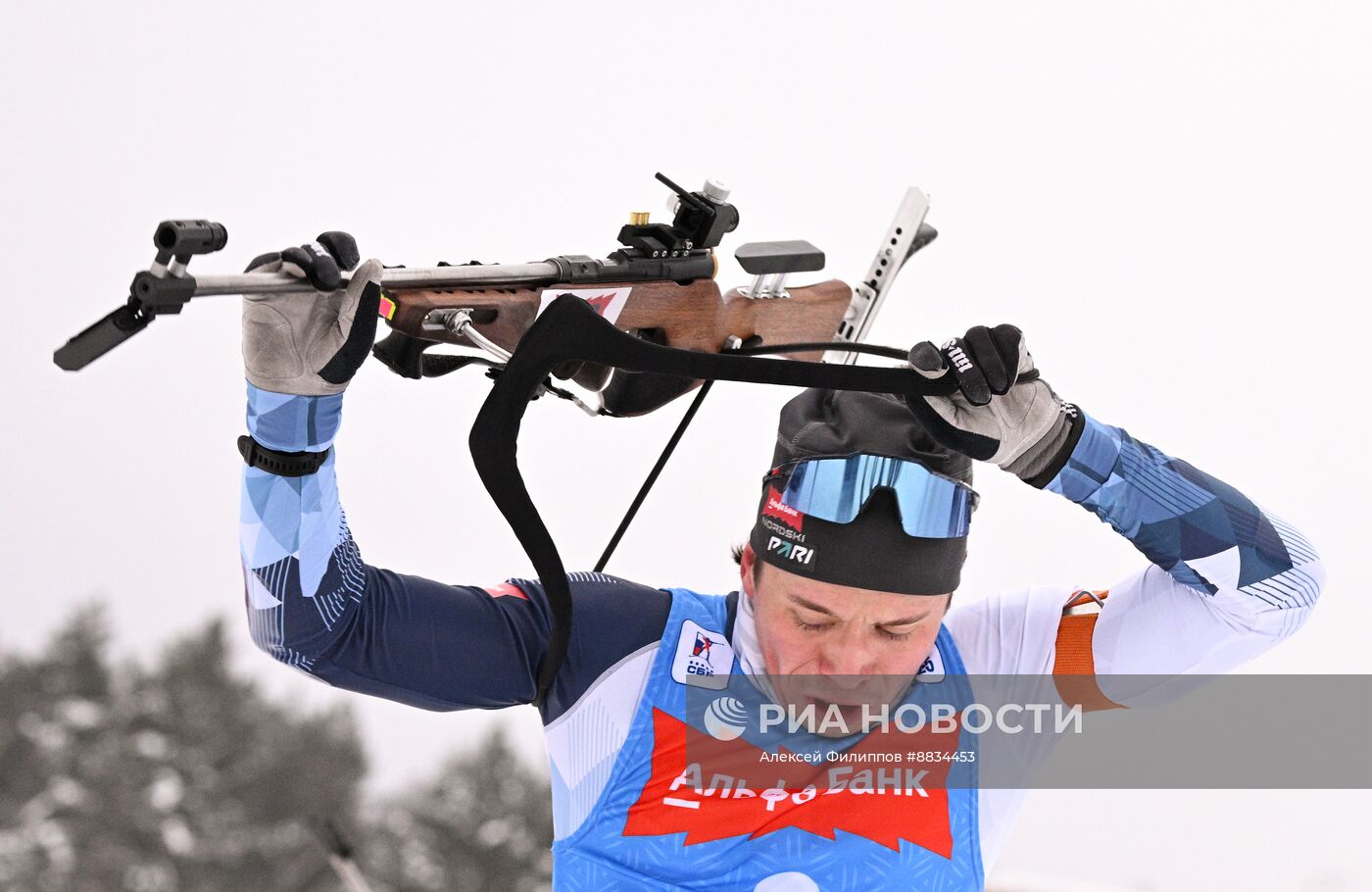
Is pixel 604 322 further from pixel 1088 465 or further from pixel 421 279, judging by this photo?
pixel 1088 465

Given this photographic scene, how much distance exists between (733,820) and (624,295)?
1.67ft

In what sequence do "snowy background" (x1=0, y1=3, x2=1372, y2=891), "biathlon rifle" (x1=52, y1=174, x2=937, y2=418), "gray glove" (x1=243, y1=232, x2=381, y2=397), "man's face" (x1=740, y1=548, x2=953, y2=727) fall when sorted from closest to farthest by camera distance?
"biathlon rifle" (x1=52, y1=174, x2=937, y2=418) → "gray glove" (x1=243, y1=232, x2=381, y2=397) → "man's face" (x1=740, y1=548, x2=953, y2=727) → "snowy background" (x1=0, y1=3, x2=1372, y2=891)

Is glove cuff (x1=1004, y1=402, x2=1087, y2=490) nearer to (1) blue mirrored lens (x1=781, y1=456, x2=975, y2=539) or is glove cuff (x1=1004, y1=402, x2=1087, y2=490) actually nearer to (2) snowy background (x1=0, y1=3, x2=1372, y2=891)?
(1) blue mirrored lens (x1=781, y1=456, x2=975, y2=539)

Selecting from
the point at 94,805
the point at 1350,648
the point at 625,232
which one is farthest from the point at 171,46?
the point at 1350,648

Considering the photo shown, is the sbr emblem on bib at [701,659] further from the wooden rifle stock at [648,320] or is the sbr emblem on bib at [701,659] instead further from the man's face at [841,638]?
the wooden rifle stock at [648,320]

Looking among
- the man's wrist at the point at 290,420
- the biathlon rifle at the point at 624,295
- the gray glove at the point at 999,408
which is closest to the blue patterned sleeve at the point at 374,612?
the man's wrist at the point at 290,420

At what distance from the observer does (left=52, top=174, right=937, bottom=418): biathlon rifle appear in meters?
0.93

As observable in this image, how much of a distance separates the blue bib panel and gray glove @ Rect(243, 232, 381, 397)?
49cm

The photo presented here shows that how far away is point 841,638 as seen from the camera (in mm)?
1374

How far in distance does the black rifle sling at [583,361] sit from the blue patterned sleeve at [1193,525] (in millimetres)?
175

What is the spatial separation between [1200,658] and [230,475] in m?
2.42

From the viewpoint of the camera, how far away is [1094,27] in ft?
8.70

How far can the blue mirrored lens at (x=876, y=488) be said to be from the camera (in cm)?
136

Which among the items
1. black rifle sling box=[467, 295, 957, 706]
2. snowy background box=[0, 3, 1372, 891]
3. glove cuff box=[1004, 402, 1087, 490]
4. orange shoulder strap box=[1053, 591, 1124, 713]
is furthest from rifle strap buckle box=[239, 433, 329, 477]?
snowy background box=[0, 3, 1372, 891]
